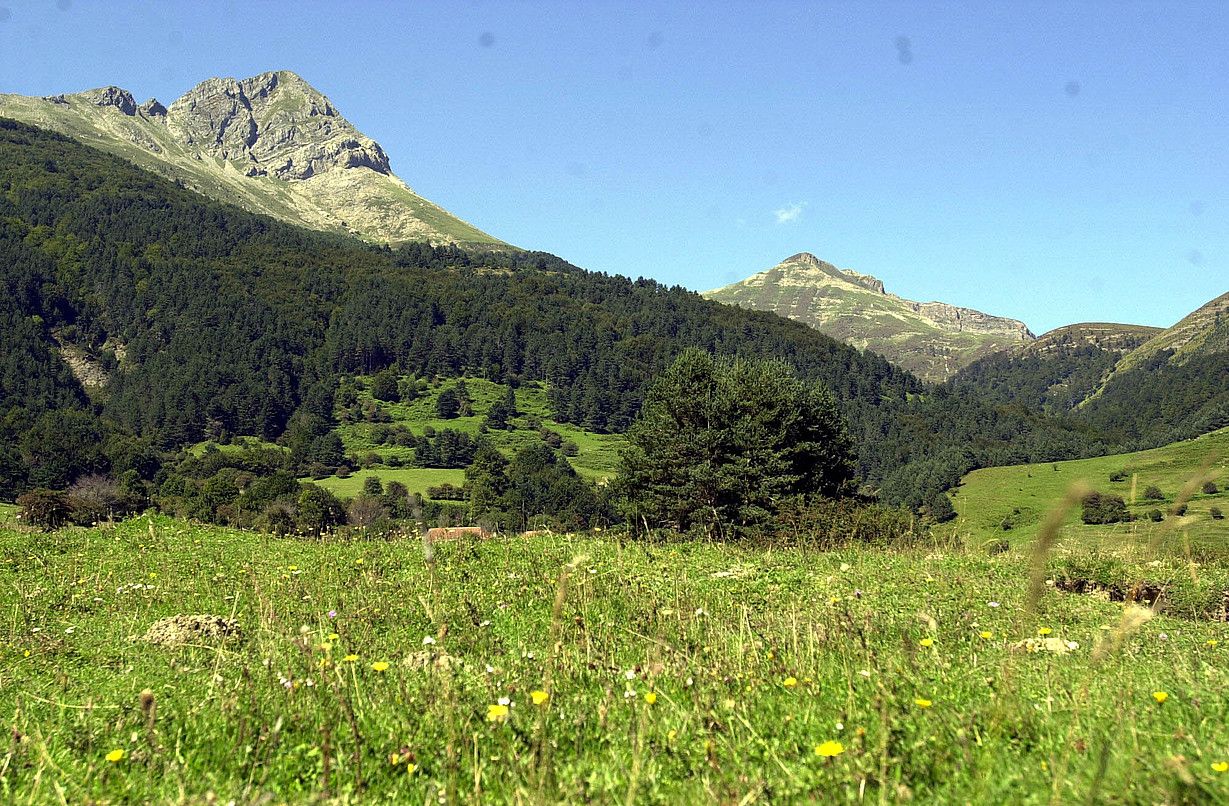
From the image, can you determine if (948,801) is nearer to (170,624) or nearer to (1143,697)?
(1143,697)

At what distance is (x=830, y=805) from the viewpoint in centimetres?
388

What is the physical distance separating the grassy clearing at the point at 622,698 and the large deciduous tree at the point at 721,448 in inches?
1002

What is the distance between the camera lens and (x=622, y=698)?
5.83 meters

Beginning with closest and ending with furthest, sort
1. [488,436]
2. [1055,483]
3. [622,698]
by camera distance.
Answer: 1. [622,698]
2. [1055,483]
3. [488,436]

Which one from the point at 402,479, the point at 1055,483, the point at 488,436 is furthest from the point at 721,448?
the point at 488,436

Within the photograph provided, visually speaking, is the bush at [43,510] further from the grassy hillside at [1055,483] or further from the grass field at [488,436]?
the grass field at [488,436]

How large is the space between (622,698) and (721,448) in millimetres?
32487

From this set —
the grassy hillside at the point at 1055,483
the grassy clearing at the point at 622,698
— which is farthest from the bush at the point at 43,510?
the grassy hillside at the point at 1055,483

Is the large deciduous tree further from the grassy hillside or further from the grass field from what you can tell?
the grass field

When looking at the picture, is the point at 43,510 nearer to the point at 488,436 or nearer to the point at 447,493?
the point at 447,493

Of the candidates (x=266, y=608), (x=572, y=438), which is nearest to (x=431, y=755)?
(x=266, y=608)

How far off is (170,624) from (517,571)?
454 cm

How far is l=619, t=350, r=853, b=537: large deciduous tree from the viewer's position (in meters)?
36.7

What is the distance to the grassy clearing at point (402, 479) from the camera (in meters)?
134
